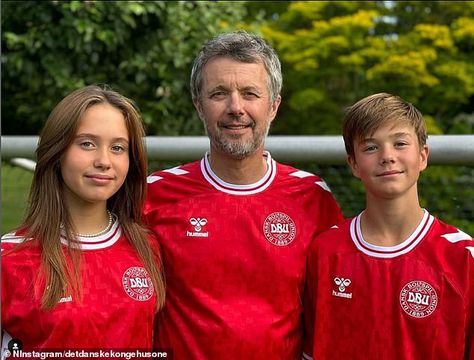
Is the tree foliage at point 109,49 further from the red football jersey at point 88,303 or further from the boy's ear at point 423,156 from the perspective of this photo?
the boy's ear at point 423,156

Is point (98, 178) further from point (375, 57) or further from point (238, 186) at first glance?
point (375, 57)

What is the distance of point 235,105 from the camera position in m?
2.61

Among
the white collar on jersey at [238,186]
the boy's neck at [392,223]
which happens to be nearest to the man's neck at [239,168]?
the white collar on jersey at [238,186]

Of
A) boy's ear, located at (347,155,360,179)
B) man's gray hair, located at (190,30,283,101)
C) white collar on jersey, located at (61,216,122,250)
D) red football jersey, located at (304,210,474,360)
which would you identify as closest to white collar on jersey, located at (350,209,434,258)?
red football jersey, located at (304,210,474,360)

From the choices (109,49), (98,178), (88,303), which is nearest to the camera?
(88,303)

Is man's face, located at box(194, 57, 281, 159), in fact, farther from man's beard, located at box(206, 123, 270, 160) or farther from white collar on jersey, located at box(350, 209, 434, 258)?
white collar on jersey, located at box(350, 209, 434, 258)

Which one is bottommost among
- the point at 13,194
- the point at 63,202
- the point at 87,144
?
the point at 13,194

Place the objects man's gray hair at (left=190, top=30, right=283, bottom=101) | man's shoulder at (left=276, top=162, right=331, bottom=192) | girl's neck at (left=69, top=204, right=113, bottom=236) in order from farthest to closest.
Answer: man's shoulder at (left=276, top=162, right=331, bottom=192) < man's gray hair at (left=190, top=30, right=283, bottom=101) < girl's neck at (left=69, top=204, right=113, bottom=236)

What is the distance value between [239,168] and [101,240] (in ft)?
1.84

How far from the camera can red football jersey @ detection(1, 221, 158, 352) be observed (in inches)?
91.9

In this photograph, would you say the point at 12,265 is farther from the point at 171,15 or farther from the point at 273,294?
the point at 171,15

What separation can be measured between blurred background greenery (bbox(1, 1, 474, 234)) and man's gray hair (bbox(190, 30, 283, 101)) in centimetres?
160

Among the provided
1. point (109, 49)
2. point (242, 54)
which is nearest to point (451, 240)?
point (242, 54)

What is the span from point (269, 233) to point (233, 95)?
0.51 m
